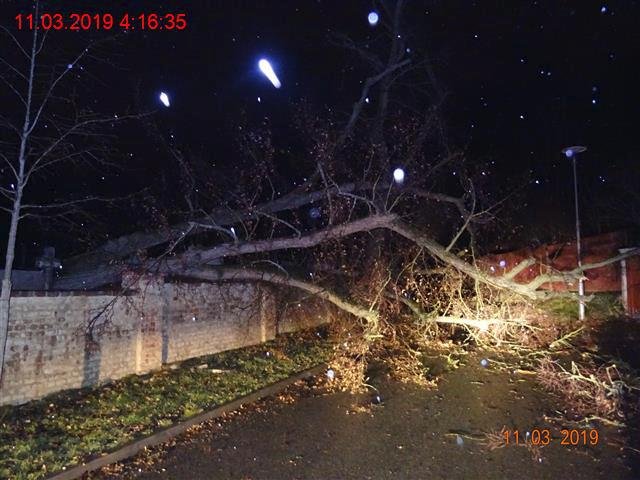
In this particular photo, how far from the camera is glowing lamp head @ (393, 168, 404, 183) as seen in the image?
12.6 meters

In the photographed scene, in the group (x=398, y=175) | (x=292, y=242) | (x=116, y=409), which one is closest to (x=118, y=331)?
(x=116, y=409)

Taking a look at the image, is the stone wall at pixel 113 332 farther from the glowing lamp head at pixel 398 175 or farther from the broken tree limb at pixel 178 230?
the glowing lamp head at pixel 398 175

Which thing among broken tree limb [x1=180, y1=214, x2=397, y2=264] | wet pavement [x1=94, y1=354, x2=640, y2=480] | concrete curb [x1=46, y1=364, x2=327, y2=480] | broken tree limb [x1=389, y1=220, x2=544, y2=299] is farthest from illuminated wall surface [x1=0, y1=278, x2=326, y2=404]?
broken tree limb [x1=389, y1=220, x2=544, y2=299]

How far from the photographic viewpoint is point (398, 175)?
12.9 m

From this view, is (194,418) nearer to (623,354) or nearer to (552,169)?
(623,354)

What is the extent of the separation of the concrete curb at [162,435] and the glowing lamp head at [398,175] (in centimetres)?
569

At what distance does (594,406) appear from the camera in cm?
719

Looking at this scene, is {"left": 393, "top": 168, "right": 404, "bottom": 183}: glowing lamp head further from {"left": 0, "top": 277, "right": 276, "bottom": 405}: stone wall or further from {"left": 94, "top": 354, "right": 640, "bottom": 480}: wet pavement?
{"left": 94, "top": 354, "right": 640, "bottom": 480}: wet pavement

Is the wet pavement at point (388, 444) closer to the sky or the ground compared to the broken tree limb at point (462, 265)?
closer to the ground

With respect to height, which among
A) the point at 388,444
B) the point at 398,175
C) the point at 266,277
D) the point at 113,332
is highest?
the point at 398,175

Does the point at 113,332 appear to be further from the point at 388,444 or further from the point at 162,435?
the point at 388,444

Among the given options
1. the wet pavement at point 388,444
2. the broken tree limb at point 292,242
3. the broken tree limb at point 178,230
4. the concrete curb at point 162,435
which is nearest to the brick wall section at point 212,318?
the broken tree limb at point 292,242

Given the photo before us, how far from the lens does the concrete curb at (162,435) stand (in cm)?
507

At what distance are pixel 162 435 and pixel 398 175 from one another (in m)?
8.66
